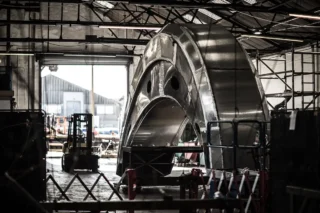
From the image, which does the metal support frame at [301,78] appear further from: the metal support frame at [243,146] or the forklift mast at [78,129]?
the metal support frame at [243,146]

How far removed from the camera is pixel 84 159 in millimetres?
24750

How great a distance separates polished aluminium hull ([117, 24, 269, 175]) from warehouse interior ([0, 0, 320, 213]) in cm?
2

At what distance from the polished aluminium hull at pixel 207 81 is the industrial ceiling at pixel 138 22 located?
3.08m

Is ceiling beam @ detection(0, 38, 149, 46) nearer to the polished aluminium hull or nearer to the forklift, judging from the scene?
the forklift

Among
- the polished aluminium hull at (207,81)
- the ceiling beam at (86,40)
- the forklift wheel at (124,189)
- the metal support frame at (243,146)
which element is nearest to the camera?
the metal support frame at (243,146)

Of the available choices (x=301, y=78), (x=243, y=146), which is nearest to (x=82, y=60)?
(x=301, y=78)

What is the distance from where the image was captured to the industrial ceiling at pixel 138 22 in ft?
59.3

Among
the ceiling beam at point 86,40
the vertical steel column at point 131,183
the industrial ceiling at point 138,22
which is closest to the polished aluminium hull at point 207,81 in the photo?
the vertical steel column at point 131,183

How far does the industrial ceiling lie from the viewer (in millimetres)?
18080

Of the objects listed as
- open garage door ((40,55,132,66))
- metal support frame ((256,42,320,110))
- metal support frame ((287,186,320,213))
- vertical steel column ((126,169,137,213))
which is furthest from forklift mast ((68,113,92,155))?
metal support frame ((287,186,320,213))

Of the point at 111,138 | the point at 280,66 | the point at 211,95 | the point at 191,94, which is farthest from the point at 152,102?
the point at 111,138

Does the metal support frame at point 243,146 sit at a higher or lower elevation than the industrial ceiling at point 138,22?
lower

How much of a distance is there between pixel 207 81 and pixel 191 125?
16.0 feet

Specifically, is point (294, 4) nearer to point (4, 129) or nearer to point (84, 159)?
point (84, 159)
